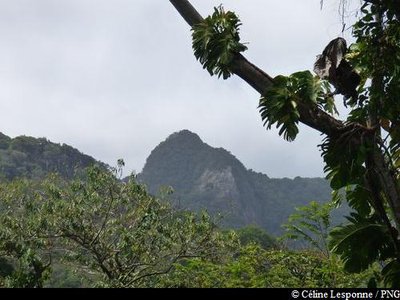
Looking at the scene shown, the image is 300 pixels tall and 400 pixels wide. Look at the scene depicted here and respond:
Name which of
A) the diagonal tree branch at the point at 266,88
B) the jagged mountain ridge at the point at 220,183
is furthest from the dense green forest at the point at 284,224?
the jagged mountain ridge at the point at 220,183

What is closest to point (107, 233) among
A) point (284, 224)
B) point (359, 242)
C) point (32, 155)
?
point (284, 224)

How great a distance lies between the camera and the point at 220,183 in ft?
A: 459

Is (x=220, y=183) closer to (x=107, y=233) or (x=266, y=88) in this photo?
(x=107, y=233)

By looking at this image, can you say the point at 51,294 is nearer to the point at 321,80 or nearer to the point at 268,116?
the point at 268,116

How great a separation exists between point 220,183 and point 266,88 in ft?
444

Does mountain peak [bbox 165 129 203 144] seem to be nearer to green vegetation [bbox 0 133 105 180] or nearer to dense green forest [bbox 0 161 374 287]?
green vegetation [bbox 0 133 105 180]

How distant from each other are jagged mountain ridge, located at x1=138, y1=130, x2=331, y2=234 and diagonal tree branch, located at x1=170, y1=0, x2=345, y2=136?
122 metres

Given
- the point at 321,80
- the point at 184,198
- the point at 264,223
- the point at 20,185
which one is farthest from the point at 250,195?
the point at 321,80

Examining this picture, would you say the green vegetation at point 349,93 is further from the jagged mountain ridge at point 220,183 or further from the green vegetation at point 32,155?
the jagged mountain ridge at point 220,183

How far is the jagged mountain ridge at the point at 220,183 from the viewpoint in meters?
139

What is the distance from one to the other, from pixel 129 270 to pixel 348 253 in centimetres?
764

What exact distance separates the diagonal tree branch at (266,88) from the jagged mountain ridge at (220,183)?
12206 centimetres

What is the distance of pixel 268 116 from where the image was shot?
502 cm

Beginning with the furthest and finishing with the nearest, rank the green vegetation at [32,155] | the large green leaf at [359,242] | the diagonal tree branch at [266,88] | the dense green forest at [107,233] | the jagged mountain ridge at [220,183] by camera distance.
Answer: the jagged mountain ridge at [220,183] → the green vegetation at [32,155] → the dense green forest at [107,233] → the large green leaf at [359,242] → the diagonal tree branch at [266,88]
